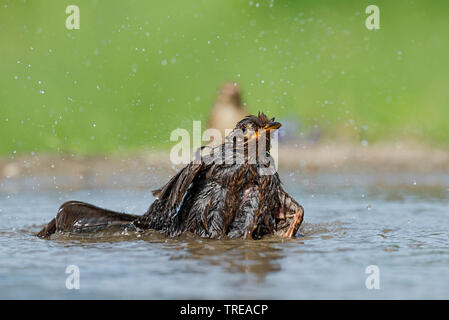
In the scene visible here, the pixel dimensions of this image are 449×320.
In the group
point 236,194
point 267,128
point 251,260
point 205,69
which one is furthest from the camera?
point 205,69

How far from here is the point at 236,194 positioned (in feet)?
21.1

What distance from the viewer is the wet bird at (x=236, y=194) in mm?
6395

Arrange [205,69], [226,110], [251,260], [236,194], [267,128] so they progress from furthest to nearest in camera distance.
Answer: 1. [205,69]
2. [226,110]
3. [236,194]
4. [267,128]
5. [251,260]

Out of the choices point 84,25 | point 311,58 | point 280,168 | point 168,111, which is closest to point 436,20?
point 311,58

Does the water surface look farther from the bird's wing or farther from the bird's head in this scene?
the bird's head

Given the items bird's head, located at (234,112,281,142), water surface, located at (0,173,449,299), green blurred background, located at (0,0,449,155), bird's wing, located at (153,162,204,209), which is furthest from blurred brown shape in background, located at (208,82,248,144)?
bird's head, located at (234,112,281,142)

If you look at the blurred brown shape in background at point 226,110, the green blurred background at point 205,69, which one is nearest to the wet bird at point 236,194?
the green blurred background at point 205,69

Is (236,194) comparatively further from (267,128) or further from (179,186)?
(267,128)

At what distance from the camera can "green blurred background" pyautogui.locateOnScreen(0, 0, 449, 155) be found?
12.8m

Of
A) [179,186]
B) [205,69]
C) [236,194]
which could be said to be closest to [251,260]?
[236,194]

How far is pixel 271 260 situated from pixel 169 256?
0.79 metres

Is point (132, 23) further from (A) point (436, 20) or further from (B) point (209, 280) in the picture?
(B) point (209, 280)

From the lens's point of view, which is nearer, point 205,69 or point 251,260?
point 251,260

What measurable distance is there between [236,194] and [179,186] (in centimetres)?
50
